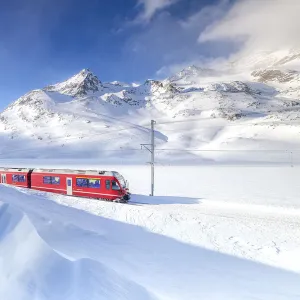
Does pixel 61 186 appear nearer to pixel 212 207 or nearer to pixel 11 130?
pixel 212 207

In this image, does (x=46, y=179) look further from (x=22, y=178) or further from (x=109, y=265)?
(x=109, y=265)

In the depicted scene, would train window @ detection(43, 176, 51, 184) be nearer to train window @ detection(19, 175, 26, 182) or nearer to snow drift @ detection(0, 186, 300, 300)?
train window @ detection(19, 175, 26, 182)

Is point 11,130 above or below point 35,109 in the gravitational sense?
below

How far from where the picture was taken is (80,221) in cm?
1575

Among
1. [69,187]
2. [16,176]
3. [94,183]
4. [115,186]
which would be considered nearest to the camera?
[115,186]

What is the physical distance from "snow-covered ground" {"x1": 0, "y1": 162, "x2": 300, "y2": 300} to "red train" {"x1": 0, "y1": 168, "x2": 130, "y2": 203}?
16.4 feet

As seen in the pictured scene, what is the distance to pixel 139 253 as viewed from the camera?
12.9 metres

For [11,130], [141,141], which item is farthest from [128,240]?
[11,130]

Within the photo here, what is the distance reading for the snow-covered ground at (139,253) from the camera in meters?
7.41

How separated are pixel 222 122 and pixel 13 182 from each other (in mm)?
154641

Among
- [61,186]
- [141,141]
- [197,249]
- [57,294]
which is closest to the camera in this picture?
[57,294]

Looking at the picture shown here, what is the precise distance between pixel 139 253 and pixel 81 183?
1515 centimetres

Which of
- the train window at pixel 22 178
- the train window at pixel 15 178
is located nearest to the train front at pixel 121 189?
the train window at pixel 22 178

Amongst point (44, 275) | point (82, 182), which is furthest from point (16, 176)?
point (44, 275)
